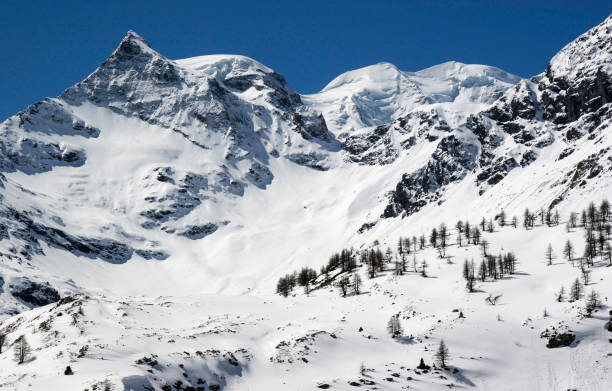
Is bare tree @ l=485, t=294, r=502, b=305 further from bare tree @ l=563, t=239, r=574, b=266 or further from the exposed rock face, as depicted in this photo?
bare tree @ l=563, t=239, r=574, b=266

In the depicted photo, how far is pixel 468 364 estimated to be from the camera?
8044 cm

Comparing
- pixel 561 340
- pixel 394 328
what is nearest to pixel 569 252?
pixel 561 340

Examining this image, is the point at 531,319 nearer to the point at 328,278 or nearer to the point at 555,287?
the point at 555,287

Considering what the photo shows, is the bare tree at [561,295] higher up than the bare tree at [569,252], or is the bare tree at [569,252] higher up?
the bare tree at [569,252]

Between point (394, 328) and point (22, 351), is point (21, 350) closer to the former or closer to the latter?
point (22, 351)

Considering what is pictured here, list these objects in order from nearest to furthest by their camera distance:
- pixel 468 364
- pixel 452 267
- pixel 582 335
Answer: pixel 468 364
pixel 582 335
pixel 452 267

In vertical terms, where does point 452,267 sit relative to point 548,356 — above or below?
above

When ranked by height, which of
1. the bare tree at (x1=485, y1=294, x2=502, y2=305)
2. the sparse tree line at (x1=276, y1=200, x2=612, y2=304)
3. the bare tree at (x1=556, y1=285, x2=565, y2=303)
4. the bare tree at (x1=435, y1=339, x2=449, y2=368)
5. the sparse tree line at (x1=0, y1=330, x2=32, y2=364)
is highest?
the sparse tree line at (x1=276, y1=200, x2=612, y2=304)

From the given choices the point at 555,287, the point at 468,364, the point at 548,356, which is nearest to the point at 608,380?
the point at 548,356

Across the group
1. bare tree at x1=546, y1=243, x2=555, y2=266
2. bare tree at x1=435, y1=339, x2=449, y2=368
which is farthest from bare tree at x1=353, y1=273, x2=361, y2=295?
bare tree at x1=435, y1=339, x2=449, y2=368

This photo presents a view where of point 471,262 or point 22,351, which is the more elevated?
point 471,262

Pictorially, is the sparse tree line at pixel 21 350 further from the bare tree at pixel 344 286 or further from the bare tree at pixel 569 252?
the bare tree at pixel 569 252

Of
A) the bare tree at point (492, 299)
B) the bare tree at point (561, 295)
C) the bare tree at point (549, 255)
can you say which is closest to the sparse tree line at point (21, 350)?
the bare tree at point (492, 299)

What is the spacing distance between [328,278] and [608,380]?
92096 mm
